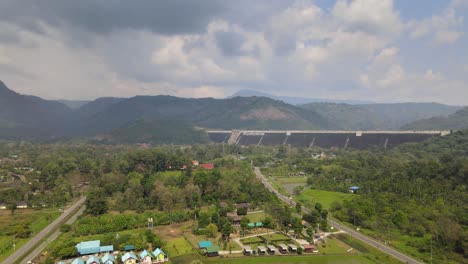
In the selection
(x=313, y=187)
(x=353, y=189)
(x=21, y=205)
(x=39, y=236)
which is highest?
(x=353, y=189)

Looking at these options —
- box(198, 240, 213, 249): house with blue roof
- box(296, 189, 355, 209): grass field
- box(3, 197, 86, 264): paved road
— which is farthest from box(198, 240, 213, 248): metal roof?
box(296, 189, 355, 209): grass field

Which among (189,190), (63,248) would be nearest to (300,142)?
(189,190)

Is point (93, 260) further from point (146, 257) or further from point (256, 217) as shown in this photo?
point (256, 217)

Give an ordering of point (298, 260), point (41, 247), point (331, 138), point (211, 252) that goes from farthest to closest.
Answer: point (331, 138) < point (41, 247) < point (211, 252) < point (298, 260)

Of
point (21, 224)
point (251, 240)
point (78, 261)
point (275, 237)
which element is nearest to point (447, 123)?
point (275, 237)

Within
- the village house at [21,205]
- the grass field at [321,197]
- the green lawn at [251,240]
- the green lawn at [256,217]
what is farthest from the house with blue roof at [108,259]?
the grass field at [321,197]
